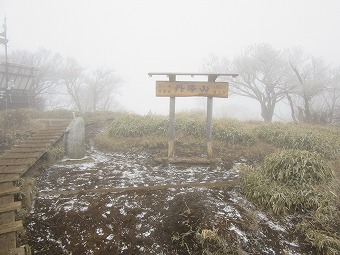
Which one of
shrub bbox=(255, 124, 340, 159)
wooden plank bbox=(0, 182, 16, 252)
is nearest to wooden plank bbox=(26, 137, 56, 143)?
wooden plank bbox=(0, 182, 16, 252)

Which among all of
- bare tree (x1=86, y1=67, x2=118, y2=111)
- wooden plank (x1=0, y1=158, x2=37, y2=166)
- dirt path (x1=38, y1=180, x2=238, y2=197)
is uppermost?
bare tree (x1=86, y1=67, x2=118, y2=111)

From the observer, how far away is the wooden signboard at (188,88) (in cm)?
888

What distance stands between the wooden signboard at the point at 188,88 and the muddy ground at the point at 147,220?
3242 mm

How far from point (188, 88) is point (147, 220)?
5.30 m

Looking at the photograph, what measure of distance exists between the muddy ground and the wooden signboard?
3.24 metres

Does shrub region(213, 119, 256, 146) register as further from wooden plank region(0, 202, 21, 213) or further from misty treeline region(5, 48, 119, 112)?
misty treeline region(5, 48, 119, 112)

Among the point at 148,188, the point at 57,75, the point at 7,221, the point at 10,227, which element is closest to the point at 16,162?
the point at 7,221

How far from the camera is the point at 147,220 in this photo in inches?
194

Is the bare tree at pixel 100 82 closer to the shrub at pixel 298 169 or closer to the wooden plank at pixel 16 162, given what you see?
the wooden plank at pixel 16 162

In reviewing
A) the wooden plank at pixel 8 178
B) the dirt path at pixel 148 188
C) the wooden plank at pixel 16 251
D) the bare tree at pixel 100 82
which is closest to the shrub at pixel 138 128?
the dirt path at pixel 148 188

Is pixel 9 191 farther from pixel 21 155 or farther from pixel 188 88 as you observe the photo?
pixel 188 88

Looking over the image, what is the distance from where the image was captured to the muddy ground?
4215 millimetres

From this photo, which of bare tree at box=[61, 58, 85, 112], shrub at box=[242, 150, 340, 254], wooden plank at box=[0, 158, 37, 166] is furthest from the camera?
bare tree at box=[61, 58, 85, 112]

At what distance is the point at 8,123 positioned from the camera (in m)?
11.7
